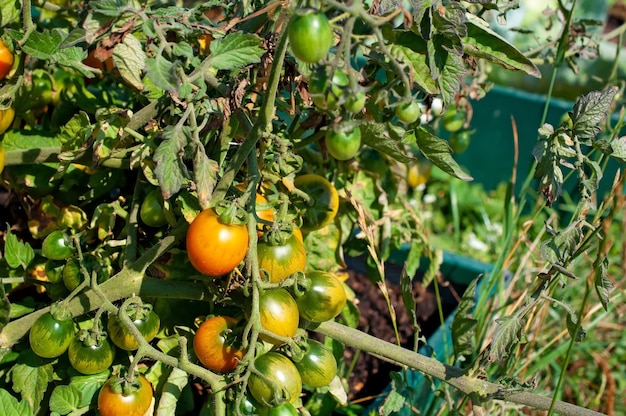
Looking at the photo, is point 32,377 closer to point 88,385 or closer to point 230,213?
point 88,385

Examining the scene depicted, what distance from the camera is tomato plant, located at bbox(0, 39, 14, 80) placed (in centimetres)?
96

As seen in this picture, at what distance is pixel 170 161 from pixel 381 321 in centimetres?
102

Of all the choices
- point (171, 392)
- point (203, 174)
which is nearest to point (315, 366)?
point (171, 392)

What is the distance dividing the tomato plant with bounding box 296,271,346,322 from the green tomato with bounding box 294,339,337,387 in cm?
5

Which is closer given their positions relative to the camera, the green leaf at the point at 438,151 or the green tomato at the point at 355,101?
the green tomato at the point at 355,101

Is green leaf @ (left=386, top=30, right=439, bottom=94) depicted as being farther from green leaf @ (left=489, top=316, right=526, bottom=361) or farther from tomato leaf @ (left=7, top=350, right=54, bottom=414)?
tomato leaf @ (left=7, top=350, right=54, bottom=414)

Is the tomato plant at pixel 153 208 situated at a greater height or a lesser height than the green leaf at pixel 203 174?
lesser

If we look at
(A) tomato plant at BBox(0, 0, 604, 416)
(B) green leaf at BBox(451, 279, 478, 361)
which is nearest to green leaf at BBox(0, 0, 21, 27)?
(A) tomato plant at BBox(0, 0, 604, 416)

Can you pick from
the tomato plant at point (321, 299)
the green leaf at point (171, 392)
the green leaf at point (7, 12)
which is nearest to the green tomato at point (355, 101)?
the tomato plant at point (321, 299)

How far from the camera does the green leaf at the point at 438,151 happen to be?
865 millimetres

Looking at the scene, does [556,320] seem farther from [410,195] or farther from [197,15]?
[197,15]

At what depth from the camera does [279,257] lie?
0.86 m

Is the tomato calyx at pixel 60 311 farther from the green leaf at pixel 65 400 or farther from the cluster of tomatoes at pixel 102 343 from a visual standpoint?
the green leaf at pixel 65 400

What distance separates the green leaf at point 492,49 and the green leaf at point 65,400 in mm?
728
